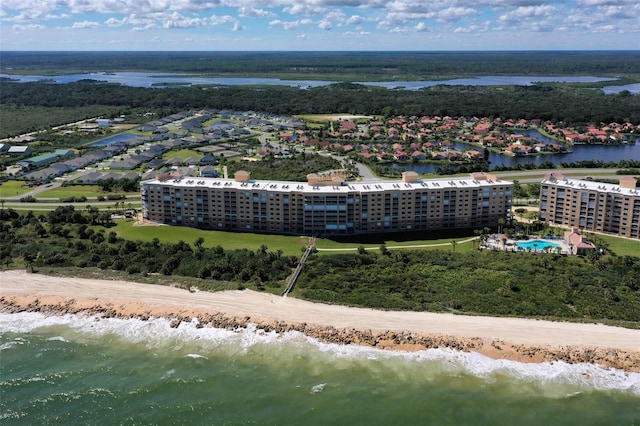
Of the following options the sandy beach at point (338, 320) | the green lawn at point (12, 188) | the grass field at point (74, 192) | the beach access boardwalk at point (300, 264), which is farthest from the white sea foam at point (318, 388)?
the green lawn at point (12, 188)

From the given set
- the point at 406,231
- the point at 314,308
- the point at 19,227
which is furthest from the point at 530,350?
the point at 19,227

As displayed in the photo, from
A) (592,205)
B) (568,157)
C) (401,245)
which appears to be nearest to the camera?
(401,245)

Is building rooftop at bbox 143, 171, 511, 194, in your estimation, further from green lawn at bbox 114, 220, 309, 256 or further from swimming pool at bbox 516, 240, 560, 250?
swimming pool at bbox 516, 240, 560, 250

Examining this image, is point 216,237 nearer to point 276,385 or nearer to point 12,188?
point 276,385

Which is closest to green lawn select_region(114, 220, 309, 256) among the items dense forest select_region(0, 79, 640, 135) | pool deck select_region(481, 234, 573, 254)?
pool deck select_region(481, 234, 573, 254)

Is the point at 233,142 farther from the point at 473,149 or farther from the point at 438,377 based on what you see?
the point at 438,377

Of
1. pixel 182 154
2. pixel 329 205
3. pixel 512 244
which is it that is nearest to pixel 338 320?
pixel 329 205

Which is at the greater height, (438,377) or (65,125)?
(65,125)
